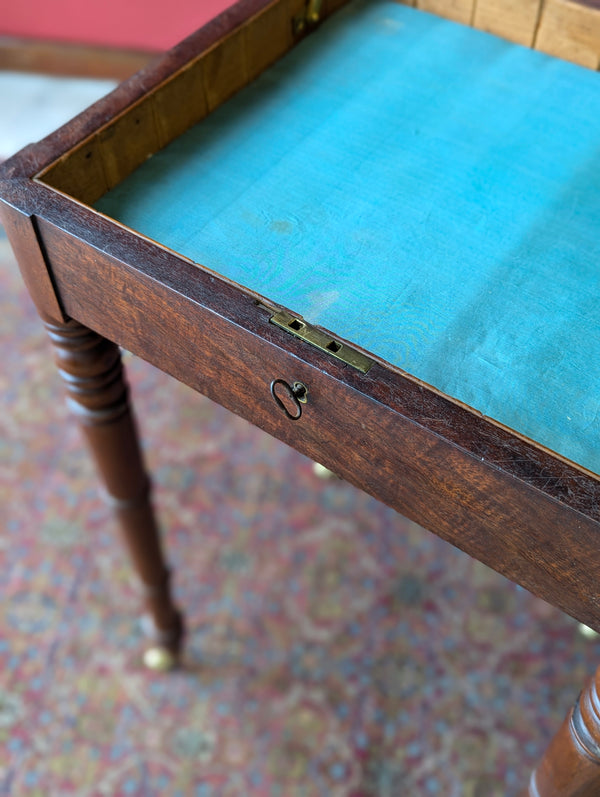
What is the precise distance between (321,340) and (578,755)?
1.14 feet

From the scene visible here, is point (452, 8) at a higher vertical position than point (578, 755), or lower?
higher

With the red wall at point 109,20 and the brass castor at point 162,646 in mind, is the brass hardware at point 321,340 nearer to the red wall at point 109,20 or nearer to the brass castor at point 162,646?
the brass castor at point 162,646

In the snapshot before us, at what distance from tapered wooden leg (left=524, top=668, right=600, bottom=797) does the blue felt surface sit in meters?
0.18

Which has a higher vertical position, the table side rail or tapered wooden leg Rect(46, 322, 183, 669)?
the table side rail


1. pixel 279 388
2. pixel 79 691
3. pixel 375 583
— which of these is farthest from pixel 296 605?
pixel 279 388

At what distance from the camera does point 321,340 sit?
1.77ft

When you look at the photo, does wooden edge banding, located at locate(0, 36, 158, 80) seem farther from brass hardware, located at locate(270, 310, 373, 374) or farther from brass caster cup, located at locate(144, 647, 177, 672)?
brass hardware, located at locate(270, 310, 373, 374)

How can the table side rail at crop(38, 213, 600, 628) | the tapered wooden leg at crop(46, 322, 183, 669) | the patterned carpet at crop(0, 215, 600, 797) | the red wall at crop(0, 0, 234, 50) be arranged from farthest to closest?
the red wall at crop(0, 0, 234, 50), the patterned carpet at crop(0, 215, 600, 797), the tapered wooden leg at crop(46, 322, 183, 669), the table side rail at crop(38, 213, 600, 628)

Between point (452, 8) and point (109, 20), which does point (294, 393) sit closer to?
point (452, 8)

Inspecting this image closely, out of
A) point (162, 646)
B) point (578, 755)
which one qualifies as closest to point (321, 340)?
point (578, 755)

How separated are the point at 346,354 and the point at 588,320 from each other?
0.19 m

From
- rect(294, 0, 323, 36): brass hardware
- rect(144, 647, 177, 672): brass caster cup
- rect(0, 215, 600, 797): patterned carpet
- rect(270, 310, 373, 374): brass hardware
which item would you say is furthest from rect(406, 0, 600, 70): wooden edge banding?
rect(144, 647, 177, 672): brass caster cup

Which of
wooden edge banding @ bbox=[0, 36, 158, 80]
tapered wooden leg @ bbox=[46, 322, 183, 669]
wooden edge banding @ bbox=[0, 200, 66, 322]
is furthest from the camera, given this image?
wooden edge banding @ bbox=[0, 36, 158, 80]

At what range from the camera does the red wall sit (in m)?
1.68
